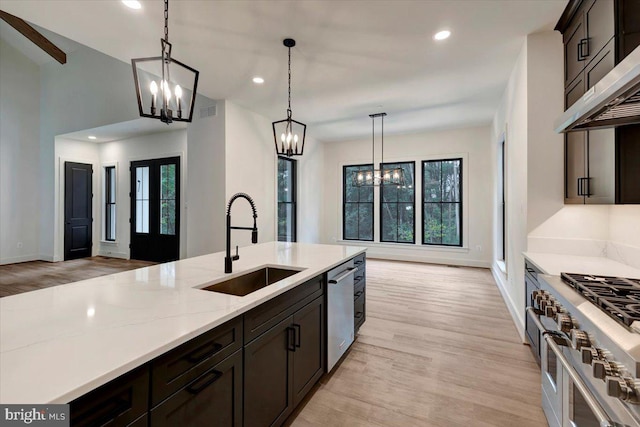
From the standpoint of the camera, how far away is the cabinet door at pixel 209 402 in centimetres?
100

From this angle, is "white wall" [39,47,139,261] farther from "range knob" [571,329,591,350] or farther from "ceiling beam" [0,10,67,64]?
"range knob" [571,329,591,350]

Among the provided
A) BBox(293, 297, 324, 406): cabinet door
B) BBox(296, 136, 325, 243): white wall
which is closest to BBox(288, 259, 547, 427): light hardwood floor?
BBox(293, 297, 324, 406): cabinet door

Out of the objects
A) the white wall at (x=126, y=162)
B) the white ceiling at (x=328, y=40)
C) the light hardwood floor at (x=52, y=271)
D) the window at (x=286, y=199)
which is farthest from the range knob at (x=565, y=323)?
the light hardwood floor at (x=52, y=271)

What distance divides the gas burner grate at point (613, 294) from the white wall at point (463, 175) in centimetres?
484

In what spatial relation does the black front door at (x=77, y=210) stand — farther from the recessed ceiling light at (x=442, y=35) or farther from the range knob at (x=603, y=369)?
the range knob at (x=603, y=369)

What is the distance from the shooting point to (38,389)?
70cm

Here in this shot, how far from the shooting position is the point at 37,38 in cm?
597

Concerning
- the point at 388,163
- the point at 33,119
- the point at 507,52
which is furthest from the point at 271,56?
the point at 33,119

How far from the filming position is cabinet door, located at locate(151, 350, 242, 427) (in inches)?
39.6

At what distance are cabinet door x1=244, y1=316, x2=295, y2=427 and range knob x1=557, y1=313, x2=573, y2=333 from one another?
1355mm

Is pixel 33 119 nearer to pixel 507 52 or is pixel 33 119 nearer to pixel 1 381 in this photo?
pixel 1 381

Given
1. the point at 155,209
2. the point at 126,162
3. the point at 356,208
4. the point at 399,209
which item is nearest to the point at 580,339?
the point at 399,209

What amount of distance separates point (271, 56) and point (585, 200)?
329cm

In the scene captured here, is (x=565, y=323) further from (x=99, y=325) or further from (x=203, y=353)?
(x=99, y=325)
